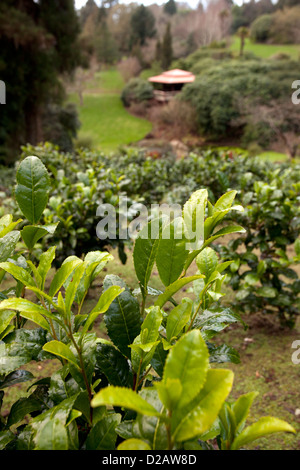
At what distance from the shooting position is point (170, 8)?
43.5 metres

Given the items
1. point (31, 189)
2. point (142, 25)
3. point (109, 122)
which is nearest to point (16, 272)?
point (31, 189)

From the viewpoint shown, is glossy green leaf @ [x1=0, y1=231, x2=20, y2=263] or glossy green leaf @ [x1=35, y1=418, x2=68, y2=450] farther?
glossy green leaf @ [x1=0, y1=231, x2=20, y2=263]

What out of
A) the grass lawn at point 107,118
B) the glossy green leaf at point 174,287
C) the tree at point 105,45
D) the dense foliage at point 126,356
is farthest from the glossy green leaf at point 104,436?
the tree at point 105,45

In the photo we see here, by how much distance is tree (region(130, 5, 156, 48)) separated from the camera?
36.6 m

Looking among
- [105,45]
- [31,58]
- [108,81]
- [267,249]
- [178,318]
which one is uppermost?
[105,45]

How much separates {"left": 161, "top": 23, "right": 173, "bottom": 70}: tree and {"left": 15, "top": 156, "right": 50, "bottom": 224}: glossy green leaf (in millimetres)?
34571

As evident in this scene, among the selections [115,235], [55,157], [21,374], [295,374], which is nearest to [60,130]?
[55,157]

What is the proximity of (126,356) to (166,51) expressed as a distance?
3513 cm

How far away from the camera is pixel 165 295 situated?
0.69 metres

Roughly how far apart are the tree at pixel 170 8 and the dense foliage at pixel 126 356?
50392mm

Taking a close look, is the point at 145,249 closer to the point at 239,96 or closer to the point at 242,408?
the point at 242,408

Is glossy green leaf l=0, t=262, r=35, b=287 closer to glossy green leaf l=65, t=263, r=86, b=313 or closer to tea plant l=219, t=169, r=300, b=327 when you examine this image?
glossy green leaf l=65, t=263, r=86, b=313

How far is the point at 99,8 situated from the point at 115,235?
40.4m

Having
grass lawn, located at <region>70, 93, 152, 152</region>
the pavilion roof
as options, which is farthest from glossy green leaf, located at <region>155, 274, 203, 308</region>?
the pavilion roof
